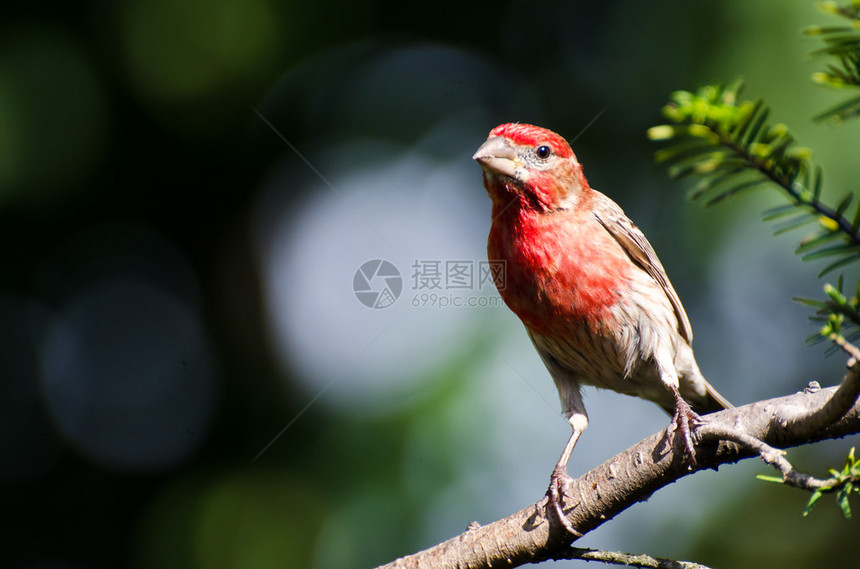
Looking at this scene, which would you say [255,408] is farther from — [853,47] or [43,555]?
[853,47]

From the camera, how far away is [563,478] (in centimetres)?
356

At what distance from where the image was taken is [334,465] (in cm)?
507

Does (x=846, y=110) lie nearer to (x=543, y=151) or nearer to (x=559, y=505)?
(x=559, y=505)

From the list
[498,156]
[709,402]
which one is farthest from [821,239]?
[709,402]

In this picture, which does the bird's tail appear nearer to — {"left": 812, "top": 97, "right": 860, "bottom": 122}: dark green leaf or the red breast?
the red breast

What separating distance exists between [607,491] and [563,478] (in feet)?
2.27

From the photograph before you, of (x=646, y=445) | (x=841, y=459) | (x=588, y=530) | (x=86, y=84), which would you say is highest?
(x=86, y=84)

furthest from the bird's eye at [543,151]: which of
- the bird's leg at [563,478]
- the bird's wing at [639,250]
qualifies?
the bird's leg at [563,478]

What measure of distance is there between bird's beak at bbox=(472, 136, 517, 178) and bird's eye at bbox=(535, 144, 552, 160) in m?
0.15

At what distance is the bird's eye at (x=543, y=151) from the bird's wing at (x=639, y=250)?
17.5 inches

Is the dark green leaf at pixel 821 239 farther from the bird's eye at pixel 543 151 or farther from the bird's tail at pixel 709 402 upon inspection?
the bird's tail at pixel 709 402

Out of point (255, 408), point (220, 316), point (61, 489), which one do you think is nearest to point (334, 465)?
point (255, 408)

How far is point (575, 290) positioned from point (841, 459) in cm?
253

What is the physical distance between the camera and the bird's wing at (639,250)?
14.2 feet
